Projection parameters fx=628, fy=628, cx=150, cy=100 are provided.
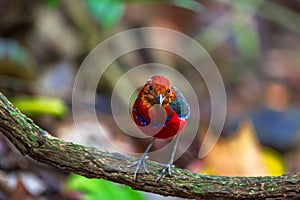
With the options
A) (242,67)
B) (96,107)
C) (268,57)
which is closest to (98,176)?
(96,107)

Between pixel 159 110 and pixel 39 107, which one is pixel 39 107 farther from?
pixel 159 110

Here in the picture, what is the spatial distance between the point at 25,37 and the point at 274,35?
486 centimetres

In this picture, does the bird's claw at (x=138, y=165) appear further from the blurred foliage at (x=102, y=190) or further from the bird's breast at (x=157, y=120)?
the blurred foliage at (x=102, y=190)

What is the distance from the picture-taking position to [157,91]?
2.63m

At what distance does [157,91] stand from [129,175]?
0.40 m

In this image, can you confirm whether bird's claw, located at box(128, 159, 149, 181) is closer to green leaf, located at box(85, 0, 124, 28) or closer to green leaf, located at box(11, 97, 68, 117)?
green leaf, located at box(11, 97, 68, 117)

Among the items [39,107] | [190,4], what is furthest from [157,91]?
[190,4]

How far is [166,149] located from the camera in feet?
18.5

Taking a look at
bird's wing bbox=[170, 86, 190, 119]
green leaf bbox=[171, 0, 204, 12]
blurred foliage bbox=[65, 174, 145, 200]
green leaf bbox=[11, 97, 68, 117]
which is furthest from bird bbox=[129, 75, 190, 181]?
green leaf bbox=[171, 0, 204, 12]

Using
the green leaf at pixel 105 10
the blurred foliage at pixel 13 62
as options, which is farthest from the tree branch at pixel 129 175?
the blurred foliage at pixel 13 62

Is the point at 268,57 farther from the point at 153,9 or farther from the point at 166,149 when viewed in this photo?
the point at 166,149

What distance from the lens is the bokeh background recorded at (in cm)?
492

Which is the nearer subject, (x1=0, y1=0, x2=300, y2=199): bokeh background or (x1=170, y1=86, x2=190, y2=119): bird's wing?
(x1=170, y1=86, x2=190, y2=119): bird's wing

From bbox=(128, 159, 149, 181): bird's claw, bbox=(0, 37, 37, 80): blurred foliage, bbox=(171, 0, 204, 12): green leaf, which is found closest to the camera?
bbox=(128, 159, 149, 181): bird's claw
